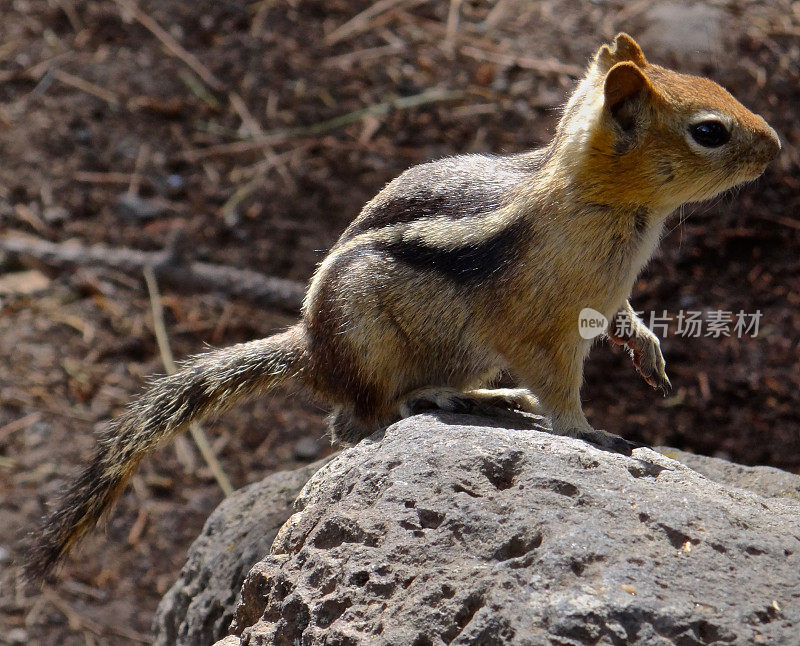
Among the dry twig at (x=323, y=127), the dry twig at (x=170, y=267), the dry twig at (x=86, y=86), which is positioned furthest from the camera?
the dry twig at (x=86, y=86)

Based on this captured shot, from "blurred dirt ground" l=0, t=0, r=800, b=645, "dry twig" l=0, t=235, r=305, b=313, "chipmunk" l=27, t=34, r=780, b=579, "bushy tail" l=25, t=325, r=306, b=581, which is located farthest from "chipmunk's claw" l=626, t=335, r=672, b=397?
"dry twig" l=0, t=235, r=305, b=313

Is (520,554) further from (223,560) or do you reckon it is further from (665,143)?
(223,560)

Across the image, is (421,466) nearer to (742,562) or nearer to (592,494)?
(592,494)

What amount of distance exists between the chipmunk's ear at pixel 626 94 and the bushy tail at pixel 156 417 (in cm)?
117

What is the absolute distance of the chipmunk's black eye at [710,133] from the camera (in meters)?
2.47

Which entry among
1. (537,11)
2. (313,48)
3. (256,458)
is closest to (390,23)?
(313,48)

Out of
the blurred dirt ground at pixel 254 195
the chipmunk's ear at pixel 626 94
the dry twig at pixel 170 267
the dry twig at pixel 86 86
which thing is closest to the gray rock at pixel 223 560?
the blurred dirt ground at pixel 254 195

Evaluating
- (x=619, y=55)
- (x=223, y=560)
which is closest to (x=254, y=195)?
(x=223, y=560)

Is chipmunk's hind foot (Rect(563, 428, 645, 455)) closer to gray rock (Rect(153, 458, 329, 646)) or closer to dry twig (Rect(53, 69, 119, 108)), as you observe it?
gray rock (Rect(153, 458, 329, 646))

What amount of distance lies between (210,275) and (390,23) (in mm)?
2108

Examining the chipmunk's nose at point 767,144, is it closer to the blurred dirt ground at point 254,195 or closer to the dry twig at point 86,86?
the blurred dirt ground at point 254,195

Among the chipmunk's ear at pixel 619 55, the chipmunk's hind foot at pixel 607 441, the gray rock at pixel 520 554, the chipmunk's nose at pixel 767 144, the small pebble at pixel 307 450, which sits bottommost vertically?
the small pebble at pixel 307 450

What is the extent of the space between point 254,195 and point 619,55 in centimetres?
312

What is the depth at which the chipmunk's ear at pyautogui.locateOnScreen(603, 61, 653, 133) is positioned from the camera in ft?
7.90
